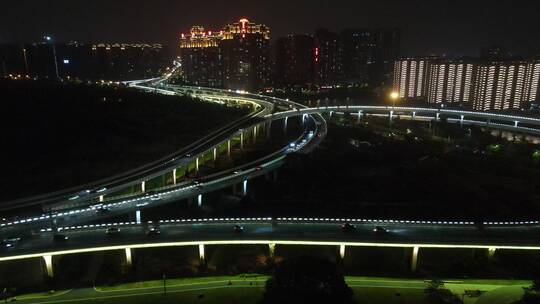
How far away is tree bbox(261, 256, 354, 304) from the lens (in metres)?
19.5

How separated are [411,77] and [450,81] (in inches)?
395

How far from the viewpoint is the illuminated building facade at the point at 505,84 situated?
84.1m

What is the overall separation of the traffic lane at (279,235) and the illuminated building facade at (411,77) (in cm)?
7495

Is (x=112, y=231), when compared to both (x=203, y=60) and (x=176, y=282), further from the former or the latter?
(x=203, y=60)

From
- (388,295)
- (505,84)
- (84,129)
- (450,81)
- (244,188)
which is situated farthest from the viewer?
(450,81)

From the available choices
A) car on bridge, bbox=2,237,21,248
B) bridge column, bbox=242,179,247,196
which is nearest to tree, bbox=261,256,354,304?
car on bridge, bbox=2,237,21,248

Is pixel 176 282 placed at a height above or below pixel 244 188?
above

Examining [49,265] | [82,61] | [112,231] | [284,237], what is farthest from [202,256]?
[82,61]

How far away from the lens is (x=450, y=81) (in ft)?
298

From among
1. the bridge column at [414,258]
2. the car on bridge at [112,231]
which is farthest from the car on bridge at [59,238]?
the bridge column at [414,258]

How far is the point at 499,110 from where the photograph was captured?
282ft

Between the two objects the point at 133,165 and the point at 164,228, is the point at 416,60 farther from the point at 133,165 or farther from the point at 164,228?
the point at 164,228

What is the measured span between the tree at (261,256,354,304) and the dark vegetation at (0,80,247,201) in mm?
27793

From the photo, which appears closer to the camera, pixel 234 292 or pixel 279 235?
pixel 234 292
